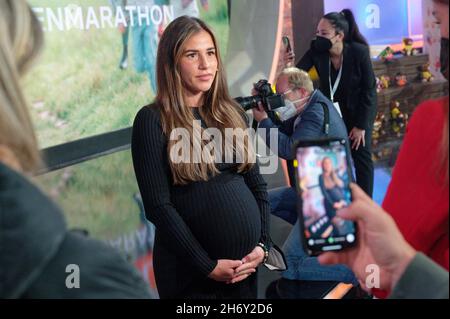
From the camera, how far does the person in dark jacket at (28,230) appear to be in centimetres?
50

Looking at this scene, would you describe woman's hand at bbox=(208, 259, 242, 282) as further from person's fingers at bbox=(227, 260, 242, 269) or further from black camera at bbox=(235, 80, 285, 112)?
black camera at bbox=(235, 80, 285, 112)

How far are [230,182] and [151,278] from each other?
4.19 feet

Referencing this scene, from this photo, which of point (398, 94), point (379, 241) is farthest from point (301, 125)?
point (379, 241)

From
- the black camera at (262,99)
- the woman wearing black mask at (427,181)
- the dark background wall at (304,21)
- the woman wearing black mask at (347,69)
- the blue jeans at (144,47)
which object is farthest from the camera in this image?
the dark background wall at (304,21)

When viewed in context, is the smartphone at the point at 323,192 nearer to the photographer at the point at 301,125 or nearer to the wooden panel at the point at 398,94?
the photographer at the point at 301,125

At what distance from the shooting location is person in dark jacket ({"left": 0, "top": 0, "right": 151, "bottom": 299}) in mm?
499

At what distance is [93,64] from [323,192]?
81.5 inches

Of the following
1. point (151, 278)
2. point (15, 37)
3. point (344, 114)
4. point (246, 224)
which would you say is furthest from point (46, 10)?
point (15, 37)

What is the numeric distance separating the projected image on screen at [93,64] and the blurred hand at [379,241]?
1849mm

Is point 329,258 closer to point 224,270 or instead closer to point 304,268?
point 224,270

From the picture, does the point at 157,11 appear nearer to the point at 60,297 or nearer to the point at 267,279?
the point at 267,279

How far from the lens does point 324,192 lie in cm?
84

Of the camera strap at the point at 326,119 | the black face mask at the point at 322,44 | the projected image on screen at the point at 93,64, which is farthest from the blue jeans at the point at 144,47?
the camera strap at the point at 326,119

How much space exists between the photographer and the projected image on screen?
756 mm
